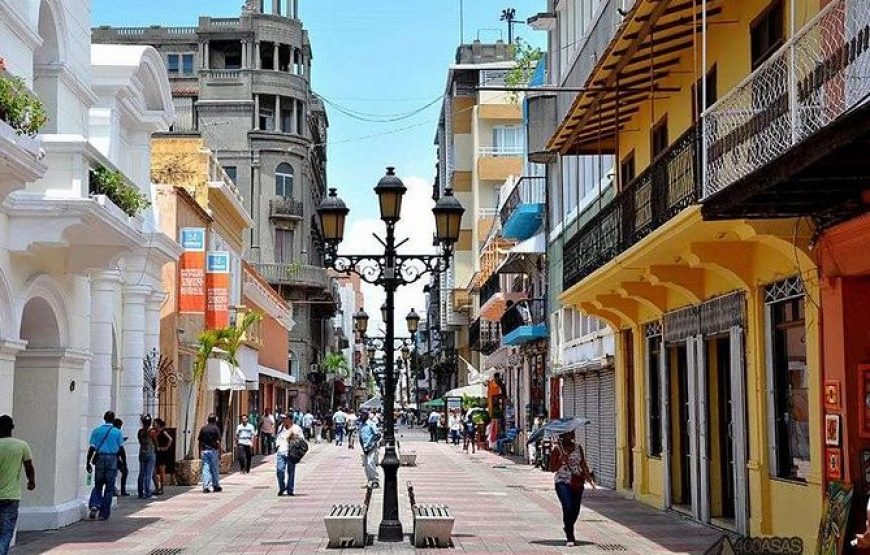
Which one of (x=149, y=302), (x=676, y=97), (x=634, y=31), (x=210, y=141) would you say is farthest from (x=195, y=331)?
(x=210, y=141)

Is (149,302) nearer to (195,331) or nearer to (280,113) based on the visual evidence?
(195,331)

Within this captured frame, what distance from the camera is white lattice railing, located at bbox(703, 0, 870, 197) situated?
962 cm

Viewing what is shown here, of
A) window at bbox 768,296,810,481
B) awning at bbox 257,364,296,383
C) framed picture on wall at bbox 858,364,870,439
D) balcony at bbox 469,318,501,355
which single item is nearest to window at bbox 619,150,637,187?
window at bbox 768,296,810,481

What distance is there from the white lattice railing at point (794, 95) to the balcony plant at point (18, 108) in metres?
7.22

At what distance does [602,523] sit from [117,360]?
33.4 ft

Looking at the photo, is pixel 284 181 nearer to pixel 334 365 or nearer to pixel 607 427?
pixel 334 365

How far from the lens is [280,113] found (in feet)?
217

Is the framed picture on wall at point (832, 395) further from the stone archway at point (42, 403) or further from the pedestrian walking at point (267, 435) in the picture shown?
the pedestrian walking at point (267, 435)

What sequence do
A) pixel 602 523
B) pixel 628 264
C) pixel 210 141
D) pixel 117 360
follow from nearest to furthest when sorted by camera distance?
pixel 628 264 → pixel 602 523 → pixel 117 360 → pixel 210 141

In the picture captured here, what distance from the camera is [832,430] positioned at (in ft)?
42.8

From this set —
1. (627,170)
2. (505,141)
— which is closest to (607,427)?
(627,170)

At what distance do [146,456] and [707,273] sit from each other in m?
11.0

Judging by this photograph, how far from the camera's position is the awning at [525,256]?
3488 centimetres

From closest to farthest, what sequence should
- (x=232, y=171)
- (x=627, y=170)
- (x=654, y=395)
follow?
(x=654, y=395), (x=627, y=170), (x=232, y=171)
